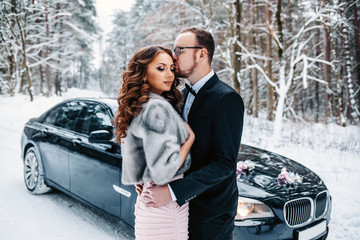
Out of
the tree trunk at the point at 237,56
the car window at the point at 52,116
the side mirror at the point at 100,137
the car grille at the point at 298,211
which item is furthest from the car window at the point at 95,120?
the tree trunk at the point at 237,56

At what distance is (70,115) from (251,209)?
3180 millimetres

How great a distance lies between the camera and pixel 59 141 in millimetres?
3820

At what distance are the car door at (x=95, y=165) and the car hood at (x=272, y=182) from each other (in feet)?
4.66

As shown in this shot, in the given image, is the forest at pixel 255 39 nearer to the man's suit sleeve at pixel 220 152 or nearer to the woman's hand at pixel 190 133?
the man's suit sleeve at pixel 220 152

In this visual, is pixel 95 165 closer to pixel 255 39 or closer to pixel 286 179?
pixel 286 179

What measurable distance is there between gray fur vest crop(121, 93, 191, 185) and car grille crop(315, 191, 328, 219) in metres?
1.79

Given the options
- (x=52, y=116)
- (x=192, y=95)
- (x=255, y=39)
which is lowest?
(x=52, y=116)

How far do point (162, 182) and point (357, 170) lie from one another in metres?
5.64

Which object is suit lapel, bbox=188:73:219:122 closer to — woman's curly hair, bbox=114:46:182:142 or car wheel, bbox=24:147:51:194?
woman's curly hair, bbox=114:46:182:142

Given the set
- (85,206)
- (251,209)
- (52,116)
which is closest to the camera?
(251,209)

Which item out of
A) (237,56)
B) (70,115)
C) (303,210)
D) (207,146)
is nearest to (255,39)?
(237,56)

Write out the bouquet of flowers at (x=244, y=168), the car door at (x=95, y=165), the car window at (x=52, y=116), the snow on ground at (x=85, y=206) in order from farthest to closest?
1. the car window at (x=52, y=116)
2. the snow on ground at (x=85, y=206)
3. the car door at (x=95, y=165)
4. the bouquet of flowers at (x=244, y=168)

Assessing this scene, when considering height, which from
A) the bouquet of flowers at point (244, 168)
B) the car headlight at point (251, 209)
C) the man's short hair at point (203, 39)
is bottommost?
the car headlight at point (251, 209)

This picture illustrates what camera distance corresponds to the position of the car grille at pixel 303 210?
7.36 ft
